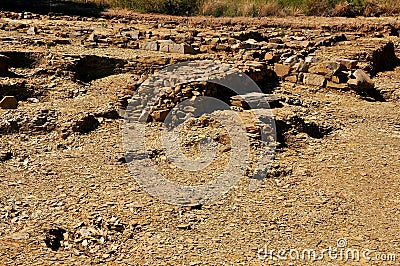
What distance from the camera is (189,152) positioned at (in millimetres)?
4566

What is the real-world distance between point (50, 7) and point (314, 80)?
28.1ft

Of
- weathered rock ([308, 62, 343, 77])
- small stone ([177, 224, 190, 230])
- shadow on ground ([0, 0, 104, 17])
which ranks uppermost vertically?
shadow on ground ([0, 0, 104, 17])

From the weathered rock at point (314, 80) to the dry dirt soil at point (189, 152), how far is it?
1 centimetres

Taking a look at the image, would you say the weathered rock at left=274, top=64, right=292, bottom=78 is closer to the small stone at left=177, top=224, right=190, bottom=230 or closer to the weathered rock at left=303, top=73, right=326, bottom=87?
the weathered rock at left=303, top=73, right=326, bottom=87

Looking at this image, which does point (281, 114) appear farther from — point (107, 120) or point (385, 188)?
point (107, 120)

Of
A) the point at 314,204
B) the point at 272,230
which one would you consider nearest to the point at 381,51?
the point at 314,204

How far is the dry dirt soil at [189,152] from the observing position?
334 cm

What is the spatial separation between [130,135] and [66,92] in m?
1.51

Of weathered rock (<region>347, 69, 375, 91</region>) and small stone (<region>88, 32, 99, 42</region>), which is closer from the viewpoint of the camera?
weathered rock (<region>347, 69, 375, 91</region>)

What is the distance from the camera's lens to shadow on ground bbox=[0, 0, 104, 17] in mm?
12029

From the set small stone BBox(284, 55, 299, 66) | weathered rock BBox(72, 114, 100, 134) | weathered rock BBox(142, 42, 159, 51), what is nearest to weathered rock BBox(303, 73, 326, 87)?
small stone BBox(284, 55, 299, 66)

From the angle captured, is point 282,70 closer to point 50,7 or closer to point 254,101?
point 254,101

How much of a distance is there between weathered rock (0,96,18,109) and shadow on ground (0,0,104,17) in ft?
22.7

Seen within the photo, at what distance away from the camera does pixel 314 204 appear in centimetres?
379
